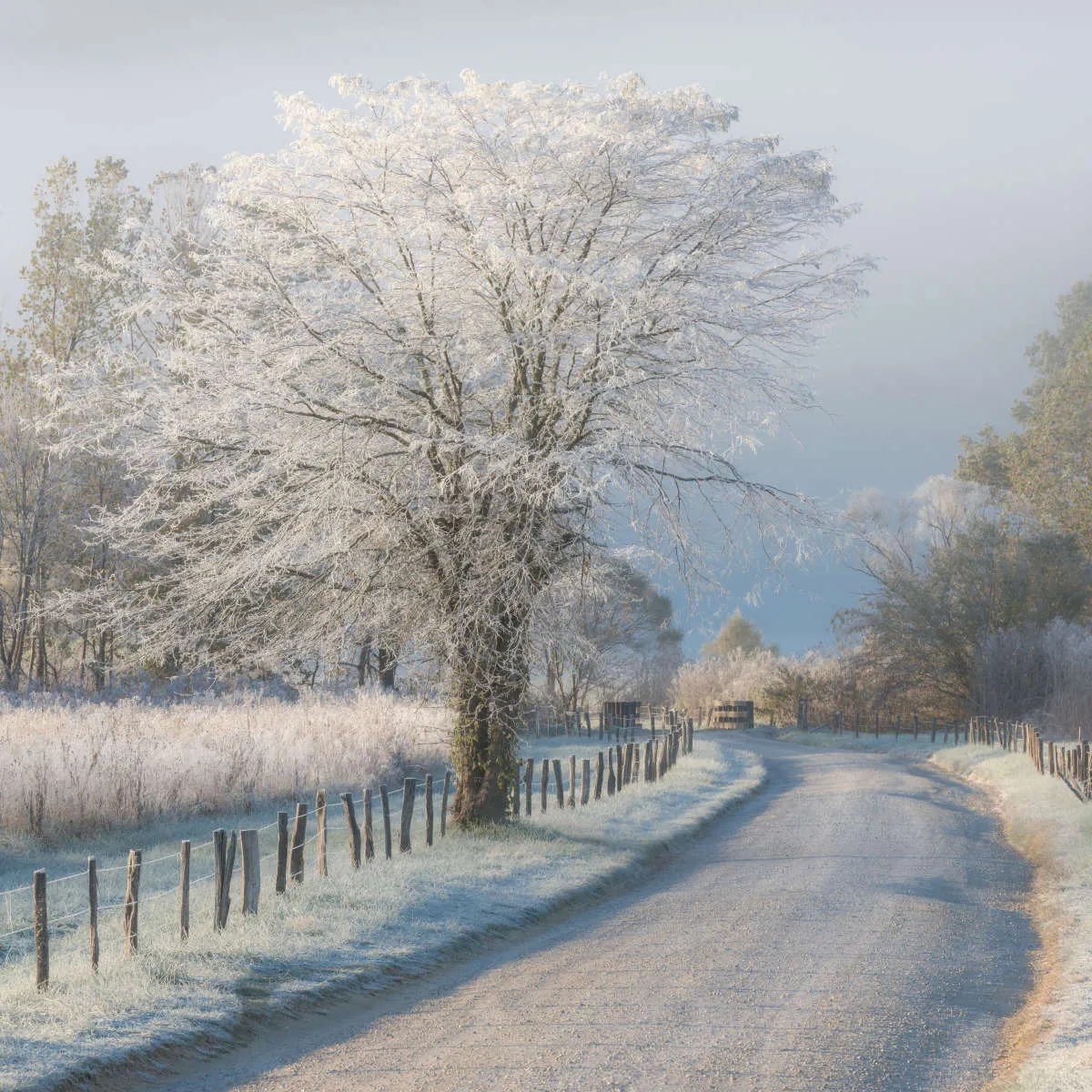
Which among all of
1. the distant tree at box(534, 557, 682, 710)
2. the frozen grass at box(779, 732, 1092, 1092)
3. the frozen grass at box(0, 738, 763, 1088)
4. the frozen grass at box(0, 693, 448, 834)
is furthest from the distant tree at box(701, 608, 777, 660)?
the frozen grass at box(0, 738, 763, 1088)

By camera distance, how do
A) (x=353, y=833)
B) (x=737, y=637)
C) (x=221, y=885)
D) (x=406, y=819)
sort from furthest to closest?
(x=737, y=637)
(x=406, y=819)
(x=353, y=833)
(x=221, y=885)

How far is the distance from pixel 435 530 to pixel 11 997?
24.9 feet

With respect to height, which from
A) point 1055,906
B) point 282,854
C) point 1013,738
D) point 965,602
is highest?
point 965,602

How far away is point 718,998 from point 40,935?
4.79 m

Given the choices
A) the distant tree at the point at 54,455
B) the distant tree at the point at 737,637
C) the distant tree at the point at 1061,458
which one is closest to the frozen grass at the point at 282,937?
the distant tree at the point at 54,455

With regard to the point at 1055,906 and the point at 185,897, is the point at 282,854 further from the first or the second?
the point at 1055,906

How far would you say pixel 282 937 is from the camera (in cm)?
955

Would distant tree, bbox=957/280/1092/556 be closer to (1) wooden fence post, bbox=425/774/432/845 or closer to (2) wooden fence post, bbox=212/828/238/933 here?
(1) wooden fence post, bbox=425/774/432/845

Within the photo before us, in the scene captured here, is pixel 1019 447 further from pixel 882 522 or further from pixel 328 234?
pixel 328 234

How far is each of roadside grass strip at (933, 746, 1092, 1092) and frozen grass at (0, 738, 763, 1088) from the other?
4706 mm

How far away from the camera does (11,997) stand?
7.83 meters

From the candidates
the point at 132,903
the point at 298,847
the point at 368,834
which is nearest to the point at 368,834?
the point at 368,834

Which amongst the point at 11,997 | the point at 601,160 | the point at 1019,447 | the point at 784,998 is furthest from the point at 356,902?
the point at 1019,447

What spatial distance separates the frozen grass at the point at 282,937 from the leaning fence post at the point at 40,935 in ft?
0.36
